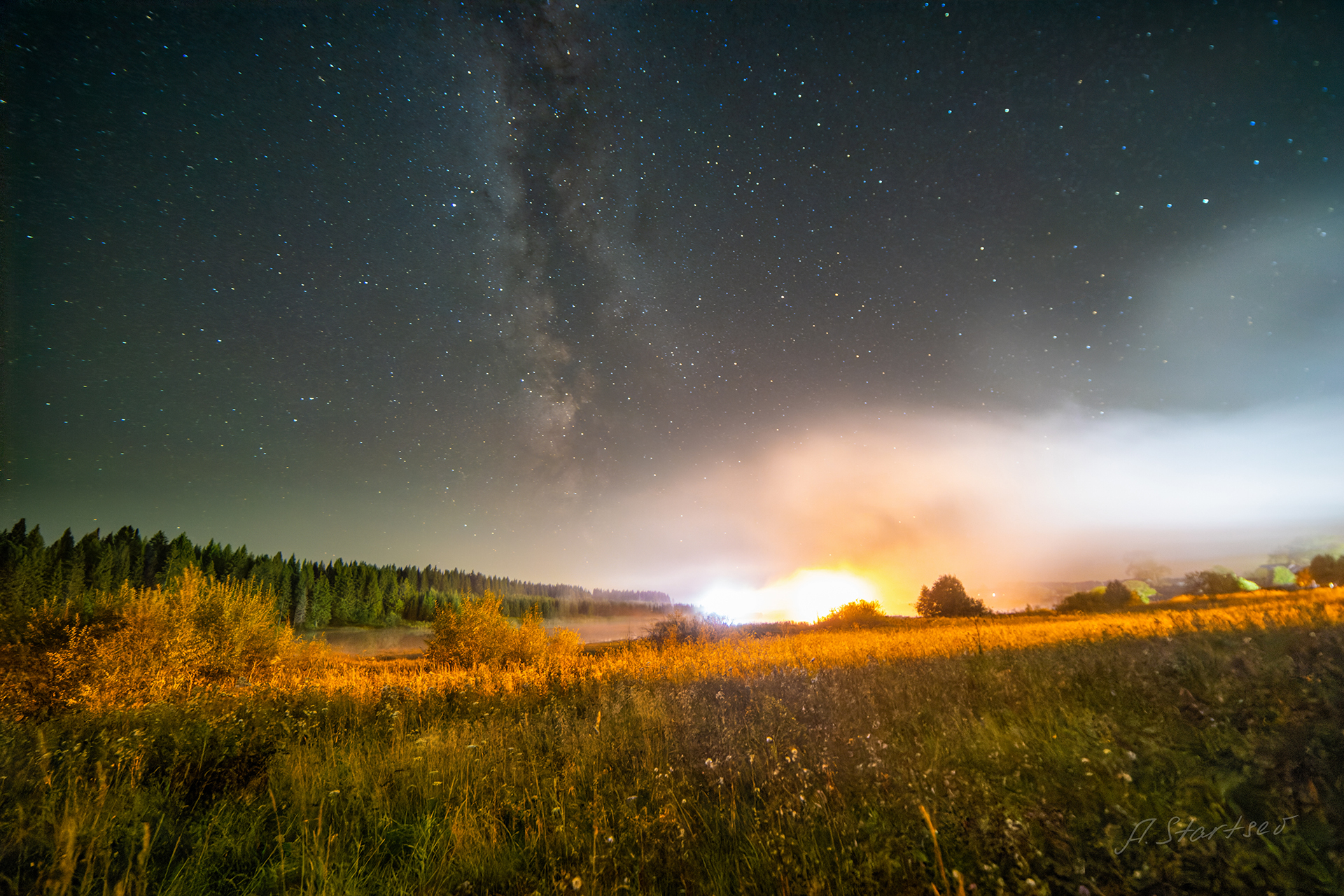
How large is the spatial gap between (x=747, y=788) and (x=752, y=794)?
70 millimetres

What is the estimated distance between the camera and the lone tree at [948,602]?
116ft

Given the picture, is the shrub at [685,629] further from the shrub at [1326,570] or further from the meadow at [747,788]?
the shrub at [1326,570]

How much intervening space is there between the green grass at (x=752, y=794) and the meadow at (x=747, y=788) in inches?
1.0

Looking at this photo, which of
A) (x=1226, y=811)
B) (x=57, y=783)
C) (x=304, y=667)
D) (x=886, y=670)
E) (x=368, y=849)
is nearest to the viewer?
(x=1226, y=811)

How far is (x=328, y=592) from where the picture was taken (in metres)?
78.3

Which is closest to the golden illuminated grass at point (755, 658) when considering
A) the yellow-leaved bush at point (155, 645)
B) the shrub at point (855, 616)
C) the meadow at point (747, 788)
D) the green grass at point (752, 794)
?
the yellow-leaved bush at point (155, 645)

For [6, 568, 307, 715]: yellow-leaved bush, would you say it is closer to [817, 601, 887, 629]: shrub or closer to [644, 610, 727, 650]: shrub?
[644, 610, 727, 650]: shrub

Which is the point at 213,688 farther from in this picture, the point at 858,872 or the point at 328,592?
the point at 328,592

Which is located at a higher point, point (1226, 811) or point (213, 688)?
point (1226, 811)

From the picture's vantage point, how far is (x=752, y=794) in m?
4.08

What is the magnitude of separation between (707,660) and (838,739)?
800cm

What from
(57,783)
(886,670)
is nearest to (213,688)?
(57,783)
